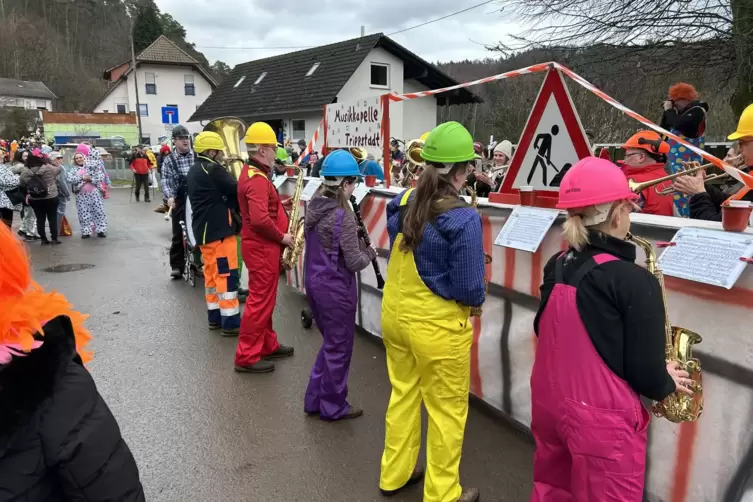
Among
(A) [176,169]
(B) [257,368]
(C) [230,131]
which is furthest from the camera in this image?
(C) [230,131]

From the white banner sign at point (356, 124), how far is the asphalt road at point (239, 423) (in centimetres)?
196

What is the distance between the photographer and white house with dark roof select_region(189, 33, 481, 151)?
26234mm

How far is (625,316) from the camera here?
1789 millimetres

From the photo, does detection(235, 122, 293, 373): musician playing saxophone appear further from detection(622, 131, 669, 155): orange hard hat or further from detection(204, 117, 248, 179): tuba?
detection(204, 117, 248, 179): tuba

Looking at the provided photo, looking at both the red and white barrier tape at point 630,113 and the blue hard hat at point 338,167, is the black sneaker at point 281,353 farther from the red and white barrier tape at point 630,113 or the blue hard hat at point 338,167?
the red and white barrier tape at point 630,113

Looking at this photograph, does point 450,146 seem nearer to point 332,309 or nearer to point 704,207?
point 332,309

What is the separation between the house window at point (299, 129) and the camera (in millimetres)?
27625

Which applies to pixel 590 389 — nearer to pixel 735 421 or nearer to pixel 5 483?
pixel 735 421

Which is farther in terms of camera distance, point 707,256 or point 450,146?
point 450,146

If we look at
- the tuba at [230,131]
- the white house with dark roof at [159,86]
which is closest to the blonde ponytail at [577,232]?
the tuba at [230,131]

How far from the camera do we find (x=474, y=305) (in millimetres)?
2570

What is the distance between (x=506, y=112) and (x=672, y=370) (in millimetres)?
22839

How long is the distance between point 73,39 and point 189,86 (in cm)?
3041

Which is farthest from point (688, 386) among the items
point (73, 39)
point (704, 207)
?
point (73, 39)
